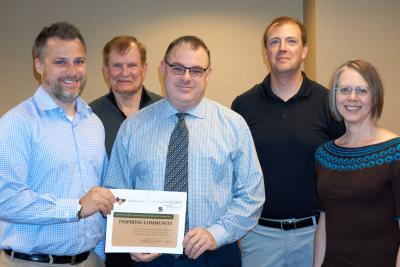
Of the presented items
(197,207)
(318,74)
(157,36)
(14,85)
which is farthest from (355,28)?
(14,85)

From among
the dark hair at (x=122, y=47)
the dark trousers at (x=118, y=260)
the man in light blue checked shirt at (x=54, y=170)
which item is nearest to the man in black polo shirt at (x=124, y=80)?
the dark hair at (x=122, y=47)

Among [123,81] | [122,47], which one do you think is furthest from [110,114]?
[122,47]

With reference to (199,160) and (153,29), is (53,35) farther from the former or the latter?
(153,29)

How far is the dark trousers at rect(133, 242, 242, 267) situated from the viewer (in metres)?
2.16

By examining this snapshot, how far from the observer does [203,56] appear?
88.7 inches

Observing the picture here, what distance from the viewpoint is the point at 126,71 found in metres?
3.20

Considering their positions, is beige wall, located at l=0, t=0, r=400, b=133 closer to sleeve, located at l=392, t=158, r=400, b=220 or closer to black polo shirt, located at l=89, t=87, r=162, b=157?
black polo shirt, located at l=89, t=87, r=162, b=157

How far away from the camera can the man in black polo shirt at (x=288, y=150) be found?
2717mm

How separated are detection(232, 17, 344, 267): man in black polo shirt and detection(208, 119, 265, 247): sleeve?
480mm

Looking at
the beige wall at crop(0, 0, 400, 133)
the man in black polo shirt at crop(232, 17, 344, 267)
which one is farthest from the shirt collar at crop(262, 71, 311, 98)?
the beige wall at crop(0, 0, 400, 133)

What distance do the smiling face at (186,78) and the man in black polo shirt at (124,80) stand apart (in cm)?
94

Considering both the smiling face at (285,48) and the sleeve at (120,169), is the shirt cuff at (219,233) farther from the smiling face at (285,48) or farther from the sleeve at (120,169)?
the smiling face at (285,48)

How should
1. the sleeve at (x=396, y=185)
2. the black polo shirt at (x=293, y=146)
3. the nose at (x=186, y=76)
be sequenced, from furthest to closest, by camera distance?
the black polo shirt at (x=293, y=146) → the nose at (x=186, y=76) → the sleeve at (x=396, y=185)

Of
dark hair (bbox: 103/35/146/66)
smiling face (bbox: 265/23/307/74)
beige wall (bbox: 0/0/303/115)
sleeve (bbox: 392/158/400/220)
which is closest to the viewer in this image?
sleeve (bbox: 392/158/400/220)
